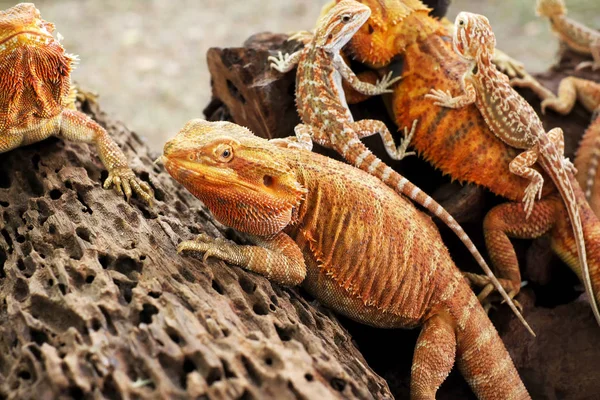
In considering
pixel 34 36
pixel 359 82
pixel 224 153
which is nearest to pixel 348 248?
pixel 224 153

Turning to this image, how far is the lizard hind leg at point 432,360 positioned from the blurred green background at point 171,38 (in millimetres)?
3548

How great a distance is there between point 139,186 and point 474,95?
1.71 meters

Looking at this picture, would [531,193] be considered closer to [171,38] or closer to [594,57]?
[594,57]

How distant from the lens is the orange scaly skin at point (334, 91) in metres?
3.02

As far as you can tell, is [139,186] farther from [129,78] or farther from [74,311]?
[129,78]

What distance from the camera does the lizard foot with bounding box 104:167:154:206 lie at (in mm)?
2658

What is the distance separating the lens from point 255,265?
2.35 m

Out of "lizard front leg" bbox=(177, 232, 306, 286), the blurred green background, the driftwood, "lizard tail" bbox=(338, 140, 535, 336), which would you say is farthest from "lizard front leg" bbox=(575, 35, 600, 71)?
"lizard front leg" bbox=(177, 232, 306, 286)

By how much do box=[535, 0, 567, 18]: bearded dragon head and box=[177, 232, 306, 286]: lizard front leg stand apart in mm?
3010

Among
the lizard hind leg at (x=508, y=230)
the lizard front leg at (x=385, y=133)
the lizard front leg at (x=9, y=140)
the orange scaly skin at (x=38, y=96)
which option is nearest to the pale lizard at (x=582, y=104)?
the lizard hind leg at (x=508, y=230)

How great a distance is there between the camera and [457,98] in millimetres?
3045

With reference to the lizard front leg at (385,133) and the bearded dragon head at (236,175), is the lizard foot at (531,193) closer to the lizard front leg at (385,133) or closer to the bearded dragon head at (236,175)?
the lizard front leg at (385,133)

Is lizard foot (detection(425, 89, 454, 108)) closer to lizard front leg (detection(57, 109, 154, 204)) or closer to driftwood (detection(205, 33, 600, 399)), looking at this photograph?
driftwood (detection(205, 33, 600, 399))

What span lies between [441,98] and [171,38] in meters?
4.51
